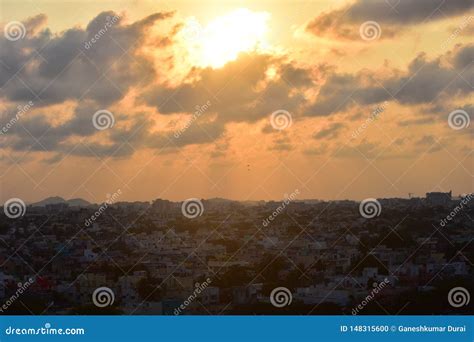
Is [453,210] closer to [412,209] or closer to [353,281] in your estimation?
[412,209]

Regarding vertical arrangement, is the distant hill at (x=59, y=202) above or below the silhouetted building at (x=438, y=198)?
below

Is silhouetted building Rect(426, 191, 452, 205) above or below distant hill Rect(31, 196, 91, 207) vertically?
above

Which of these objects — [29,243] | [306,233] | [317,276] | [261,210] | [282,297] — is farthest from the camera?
[261,210]

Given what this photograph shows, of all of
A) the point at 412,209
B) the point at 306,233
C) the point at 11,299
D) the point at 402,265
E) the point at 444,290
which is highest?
the point at 412,209

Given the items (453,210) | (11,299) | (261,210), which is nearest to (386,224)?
(453,210)

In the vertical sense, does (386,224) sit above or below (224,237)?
above

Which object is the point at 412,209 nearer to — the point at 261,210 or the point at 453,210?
the point at 453,210

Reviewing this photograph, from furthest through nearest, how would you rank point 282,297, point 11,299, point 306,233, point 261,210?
1. point 261,210
2. point 306,233
3. point 282,297
4. point 11,299

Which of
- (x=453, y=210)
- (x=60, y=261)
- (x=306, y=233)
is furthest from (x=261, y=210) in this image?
(x=60, y=261)

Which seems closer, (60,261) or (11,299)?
(11,299)
